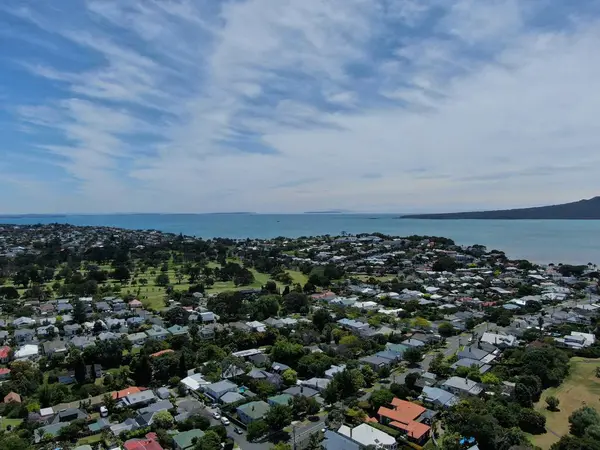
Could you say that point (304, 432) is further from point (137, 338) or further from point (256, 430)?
point (137, 338)

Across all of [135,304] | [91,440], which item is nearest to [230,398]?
[91,440]

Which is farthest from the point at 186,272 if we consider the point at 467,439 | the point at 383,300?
the point at 467,439

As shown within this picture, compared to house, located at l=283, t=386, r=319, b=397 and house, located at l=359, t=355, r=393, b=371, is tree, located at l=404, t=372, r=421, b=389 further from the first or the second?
house, located at l=283, t=386, r=319, b=397

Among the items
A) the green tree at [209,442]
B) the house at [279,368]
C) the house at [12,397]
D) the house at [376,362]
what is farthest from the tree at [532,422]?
the house at [12,397]

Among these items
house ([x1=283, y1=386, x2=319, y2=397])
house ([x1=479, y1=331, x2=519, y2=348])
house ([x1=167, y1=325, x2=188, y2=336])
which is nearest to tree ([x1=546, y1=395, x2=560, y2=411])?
house ([x1=479, y1=331, x2=519, y2=348])

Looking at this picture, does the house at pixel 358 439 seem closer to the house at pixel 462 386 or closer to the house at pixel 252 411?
the house at pixel 252 411

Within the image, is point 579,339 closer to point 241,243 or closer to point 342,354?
point 342,354
